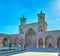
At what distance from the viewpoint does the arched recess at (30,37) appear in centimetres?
3426

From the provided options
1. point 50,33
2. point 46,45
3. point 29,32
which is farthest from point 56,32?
point 29,32

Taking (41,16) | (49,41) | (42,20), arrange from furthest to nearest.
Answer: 1. (41,16)
2. (42,20)
3. (49,41)

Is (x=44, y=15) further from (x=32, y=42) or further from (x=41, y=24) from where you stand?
(x=32, y=42)

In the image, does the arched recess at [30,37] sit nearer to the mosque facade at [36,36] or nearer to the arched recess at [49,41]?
the mosque facade at [36,36]

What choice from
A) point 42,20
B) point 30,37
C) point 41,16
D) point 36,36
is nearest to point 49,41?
point 36,36

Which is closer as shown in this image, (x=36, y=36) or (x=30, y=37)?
(x=36, y=36)

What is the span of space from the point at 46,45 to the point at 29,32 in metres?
7.09

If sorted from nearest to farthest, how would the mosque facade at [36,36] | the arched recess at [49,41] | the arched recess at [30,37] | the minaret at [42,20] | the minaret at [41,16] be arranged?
the mosque facade at [36,36]
the arched recess at [49,41]
the minaret at [42,20]
the minaret at [41,16]
the arched recess at [30,37]

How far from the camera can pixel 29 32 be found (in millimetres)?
35500

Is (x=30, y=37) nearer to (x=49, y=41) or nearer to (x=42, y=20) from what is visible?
(x=42, y=20)

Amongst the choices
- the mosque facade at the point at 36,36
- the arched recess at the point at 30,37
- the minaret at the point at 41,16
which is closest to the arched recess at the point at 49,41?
the mosque facade at the point at 36,36

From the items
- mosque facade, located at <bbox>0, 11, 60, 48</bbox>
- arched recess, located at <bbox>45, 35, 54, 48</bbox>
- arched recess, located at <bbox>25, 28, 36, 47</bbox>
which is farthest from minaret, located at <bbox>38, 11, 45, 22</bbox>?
arched recess, located at <bbox>45, 35, 54, 48</bbox>

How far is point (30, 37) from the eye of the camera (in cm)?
3509

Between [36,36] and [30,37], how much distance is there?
2997mm
